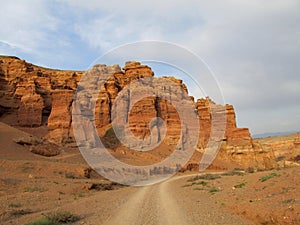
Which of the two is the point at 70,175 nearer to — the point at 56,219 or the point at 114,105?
the point at 56,219

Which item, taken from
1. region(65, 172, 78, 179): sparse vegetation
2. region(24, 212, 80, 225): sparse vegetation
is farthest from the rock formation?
region(24, 212, 80, 225): sparse vegetation

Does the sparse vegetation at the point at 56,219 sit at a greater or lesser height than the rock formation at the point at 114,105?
lesser

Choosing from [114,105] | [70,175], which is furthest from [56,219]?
[114,105]

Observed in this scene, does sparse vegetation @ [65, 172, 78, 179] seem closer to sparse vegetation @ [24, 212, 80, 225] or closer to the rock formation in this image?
sparse vegetation @ [24, 212, 80, 225]

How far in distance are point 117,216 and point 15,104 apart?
53.5 meters

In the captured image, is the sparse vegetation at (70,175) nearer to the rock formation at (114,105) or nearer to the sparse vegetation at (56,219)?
the sparse vegetation at (56,219)

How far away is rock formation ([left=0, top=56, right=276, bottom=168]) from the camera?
2202 inches

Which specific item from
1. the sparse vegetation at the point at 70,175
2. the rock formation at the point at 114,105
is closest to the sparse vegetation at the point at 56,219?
the sparse vegetation at the point at 70,175

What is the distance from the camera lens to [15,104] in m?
56.9

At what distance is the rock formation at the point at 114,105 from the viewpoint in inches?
2202

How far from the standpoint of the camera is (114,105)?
2569 inches

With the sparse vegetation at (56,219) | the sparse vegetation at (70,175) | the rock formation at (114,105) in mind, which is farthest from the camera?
the rock formation at (114,105)

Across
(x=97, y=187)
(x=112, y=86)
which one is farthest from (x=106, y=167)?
(x=112, y=86)

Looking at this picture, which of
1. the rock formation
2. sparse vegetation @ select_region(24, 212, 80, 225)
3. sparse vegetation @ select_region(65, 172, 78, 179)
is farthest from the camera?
the rock formation
